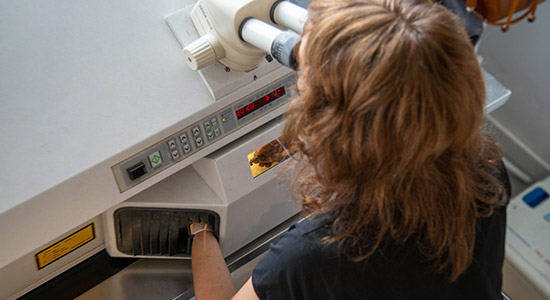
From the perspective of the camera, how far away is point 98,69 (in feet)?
3.22

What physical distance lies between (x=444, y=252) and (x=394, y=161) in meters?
0.23

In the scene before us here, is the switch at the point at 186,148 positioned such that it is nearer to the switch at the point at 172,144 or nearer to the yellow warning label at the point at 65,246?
the switch at the point at 172,144

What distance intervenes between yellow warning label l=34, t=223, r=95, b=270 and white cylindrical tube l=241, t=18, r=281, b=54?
1.72 feet

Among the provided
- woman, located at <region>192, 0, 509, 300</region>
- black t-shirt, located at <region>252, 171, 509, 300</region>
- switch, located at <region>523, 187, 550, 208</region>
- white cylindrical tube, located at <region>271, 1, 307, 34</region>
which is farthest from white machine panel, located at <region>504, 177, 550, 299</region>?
white cylindrical tube, located at <region>271, 1, 307, 34</region>

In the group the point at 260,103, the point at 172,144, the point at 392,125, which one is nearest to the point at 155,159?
the point at 172,144

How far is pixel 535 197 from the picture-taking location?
6.61 feet

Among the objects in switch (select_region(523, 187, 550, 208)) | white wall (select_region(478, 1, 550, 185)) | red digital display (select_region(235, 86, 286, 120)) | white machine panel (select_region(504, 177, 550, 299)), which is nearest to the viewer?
red digital display (select_region(235, 86, 286, 120))

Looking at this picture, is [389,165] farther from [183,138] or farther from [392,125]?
[183,138]

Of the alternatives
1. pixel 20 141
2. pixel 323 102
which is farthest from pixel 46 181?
pixel 323 102

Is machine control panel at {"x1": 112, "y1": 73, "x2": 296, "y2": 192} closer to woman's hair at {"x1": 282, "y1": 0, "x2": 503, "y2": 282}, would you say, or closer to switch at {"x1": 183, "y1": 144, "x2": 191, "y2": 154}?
switch at {"x1": 183, "y1": 144, "x2": 191, "y2": 154}

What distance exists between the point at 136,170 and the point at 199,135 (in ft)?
0.45

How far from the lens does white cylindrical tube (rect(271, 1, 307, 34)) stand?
0.96 meters

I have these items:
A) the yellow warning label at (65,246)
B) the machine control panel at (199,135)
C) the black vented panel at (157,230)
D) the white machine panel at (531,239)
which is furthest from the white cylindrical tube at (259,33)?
the white machine panel at (531,239)

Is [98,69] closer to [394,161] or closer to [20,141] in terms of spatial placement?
[20,141]
